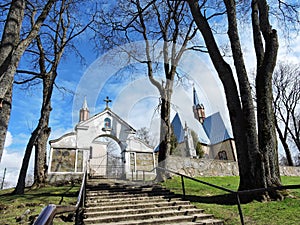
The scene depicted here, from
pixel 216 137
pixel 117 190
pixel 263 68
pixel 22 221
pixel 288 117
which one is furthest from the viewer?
pixel 216 137

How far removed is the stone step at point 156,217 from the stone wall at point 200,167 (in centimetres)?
561

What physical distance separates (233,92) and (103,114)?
36.3 feet

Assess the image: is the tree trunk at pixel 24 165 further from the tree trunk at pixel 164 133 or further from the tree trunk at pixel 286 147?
the tree trunk at pixel 286 147

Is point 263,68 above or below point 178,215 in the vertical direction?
above

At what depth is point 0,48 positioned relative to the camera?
4215mm

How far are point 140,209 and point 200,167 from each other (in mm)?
7865

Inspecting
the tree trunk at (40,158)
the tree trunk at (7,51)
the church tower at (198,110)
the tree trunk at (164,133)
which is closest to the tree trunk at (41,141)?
the tree trunk at (40,158)

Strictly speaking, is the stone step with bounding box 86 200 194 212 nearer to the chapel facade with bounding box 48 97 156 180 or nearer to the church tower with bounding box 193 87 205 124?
the chapel facade with bounding box 48 97 156 180

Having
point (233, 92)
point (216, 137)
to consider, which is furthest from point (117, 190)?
point (216, 137)

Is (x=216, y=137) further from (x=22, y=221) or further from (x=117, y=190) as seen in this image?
(x=22, y=221)

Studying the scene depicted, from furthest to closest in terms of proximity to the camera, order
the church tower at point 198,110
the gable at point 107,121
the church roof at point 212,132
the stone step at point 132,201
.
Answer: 1. the church tower at point 198,110
2. the church roof at point 212,132
3. the gable at point 107,121
4. the stone step at point 132,201

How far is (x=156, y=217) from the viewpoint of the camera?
5133 mm

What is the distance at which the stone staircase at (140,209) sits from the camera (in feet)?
15.8

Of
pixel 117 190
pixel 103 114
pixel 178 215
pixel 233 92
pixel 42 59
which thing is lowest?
pixel 178 215
